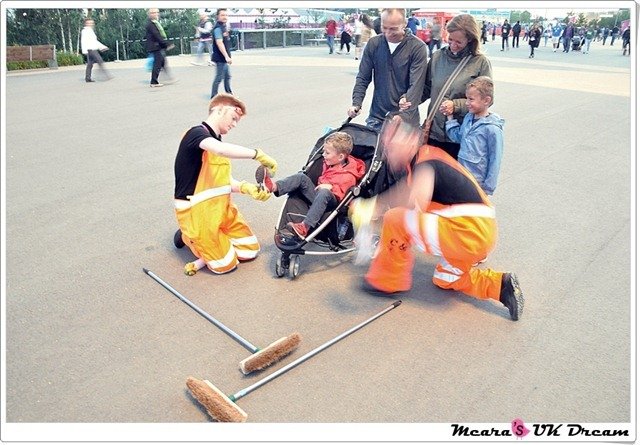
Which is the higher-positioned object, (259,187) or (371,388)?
(259,187)

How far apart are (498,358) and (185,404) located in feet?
6.07

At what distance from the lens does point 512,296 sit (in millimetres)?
3508

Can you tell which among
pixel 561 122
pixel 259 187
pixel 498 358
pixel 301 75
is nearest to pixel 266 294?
pixel 259 187

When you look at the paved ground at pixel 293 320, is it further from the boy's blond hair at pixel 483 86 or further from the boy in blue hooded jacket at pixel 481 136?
the boy's blond hair at pixel 483 86

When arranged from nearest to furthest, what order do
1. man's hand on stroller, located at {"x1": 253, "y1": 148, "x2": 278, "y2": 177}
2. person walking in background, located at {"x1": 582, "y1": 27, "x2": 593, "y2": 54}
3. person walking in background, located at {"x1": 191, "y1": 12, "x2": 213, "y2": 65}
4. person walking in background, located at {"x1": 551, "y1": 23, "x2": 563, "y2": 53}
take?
1. man's hand on stroller, located at {"x1": 253, "y1": 148, "x2": 278, "y2": 177}
2. person walking in background, located at {"x1": 191, "y1": 12, "x2": 213, "y2": 65}
3. person walking in background, located at {"x1": 582, "y1": 27, "x2": 593, "y2": 54}
4. person walking in background, located at {"x1": 551, "y1": 23, "x2": 563, "y2": 53}

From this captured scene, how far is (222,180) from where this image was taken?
4047 mm

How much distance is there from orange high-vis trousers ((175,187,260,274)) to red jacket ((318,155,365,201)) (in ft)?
2.66

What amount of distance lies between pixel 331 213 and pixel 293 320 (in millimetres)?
910

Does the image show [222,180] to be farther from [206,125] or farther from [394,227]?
[394,227]

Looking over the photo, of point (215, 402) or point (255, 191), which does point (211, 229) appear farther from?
point (215, 402)

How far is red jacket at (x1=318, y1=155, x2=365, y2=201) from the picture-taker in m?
4.13

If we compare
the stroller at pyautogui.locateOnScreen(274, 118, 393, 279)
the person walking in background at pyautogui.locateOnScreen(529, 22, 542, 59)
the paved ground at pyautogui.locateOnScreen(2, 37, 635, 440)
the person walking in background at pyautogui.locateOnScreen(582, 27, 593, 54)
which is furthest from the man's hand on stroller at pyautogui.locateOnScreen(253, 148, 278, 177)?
the person walking in background at pyautogui.locateOnScreen(582, 27, 593, 54)

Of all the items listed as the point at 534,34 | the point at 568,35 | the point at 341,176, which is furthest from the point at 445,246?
the point at 568,35

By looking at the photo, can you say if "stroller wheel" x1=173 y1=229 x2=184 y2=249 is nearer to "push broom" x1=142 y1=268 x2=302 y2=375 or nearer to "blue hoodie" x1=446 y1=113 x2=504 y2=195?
"push broom" x1=142 y1=268 x2=302 y2=375
